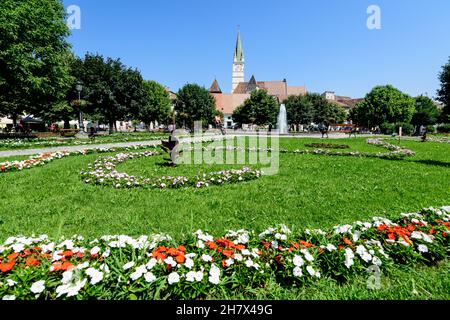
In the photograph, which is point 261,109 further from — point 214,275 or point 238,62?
point 238,62

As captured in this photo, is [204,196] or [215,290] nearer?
[215,290]

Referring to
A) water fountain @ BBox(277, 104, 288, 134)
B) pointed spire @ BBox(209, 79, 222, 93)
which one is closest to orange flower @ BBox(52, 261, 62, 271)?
water fountain @ BBox(277, 104, 288, 134)

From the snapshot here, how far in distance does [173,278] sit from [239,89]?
124m

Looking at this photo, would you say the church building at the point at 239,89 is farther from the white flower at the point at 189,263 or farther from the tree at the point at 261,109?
the white flower at the point at 189,263

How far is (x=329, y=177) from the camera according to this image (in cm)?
871

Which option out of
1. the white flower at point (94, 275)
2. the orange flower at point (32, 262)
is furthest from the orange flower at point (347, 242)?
the orange flower at point (32, 262)

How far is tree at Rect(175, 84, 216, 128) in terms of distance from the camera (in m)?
62.0

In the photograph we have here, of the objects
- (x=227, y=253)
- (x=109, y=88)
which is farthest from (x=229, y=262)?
(x=109, y=88)

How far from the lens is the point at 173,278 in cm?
245

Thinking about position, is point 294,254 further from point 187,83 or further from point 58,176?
point 187,83

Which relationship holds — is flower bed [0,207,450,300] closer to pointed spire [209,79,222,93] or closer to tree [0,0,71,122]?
tree [0,0,71,122]

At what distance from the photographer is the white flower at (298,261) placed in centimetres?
277

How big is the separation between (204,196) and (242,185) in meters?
1.54

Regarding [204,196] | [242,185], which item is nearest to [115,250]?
[204,196]
